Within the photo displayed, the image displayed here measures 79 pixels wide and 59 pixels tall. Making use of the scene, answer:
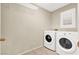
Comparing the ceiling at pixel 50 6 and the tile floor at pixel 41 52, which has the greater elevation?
the ceiling at pixel 50 6

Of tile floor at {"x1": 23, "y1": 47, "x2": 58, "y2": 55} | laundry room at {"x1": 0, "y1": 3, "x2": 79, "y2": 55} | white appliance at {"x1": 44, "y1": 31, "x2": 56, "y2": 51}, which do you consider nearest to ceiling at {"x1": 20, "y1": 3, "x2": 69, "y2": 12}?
laundry room at {"x1": 0, "y1": 3, "x2": 79, "y2": 55}

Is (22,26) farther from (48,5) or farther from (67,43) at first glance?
(67,43)

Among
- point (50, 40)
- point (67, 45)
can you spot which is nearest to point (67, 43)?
point (67, 45)

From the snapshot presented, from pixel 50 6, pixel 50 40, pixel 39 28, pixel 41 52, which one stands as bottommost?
pixel 41 52

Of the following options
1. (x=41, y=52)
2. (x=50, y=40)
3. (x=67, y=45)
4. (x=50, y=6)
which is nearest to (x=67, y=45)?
(x=67, y=45)

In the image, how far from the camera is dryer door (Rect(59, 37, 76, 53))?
110 cm

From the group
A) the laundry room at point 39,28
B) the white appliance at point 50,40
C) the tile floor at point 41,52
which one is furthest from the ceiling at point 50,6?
the tile floor at point 41,52

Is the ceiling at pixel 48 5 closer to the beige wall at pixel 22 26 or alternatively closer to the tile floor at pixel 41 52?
the beige wall at pixel 22 26

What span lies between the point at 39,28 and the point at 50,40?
0.63 feet

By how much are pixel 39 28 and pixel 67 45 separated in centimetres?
38

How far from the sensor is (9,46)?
1.10 meters

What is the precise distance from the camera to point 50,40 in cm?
116

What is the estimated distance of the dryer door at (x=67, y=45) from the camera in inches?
43.1

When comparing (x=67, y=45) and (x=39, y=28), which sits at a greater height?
(x=39, y=28)
